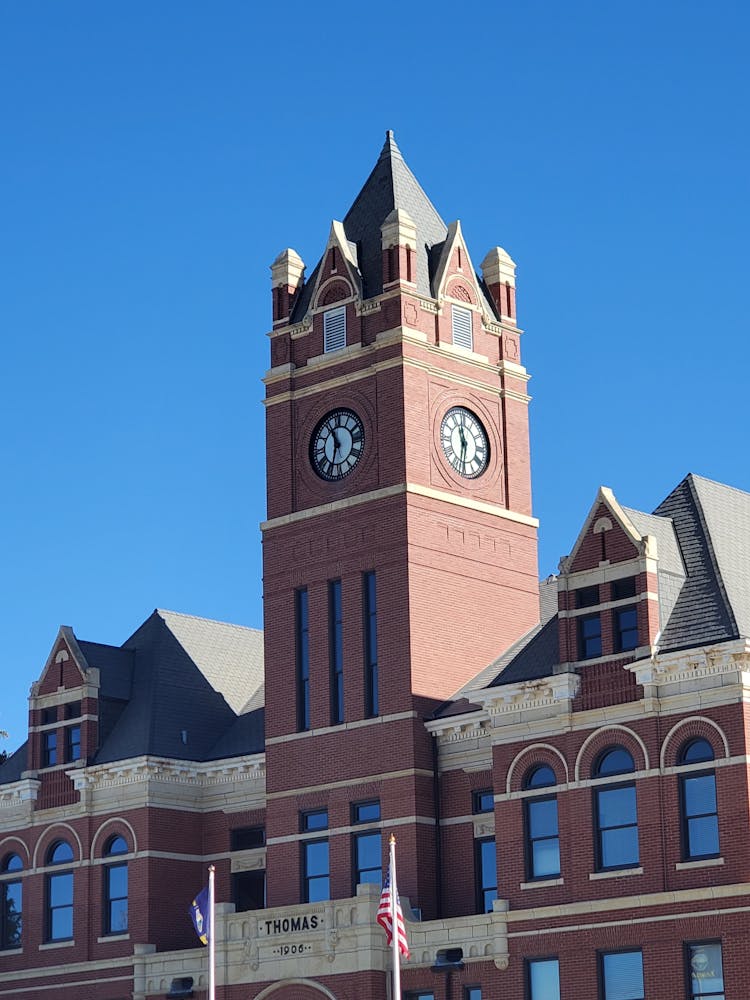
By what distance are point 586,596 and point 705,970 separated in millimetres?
9899

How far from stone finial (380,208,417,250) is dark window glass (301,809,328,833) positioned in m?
16.3

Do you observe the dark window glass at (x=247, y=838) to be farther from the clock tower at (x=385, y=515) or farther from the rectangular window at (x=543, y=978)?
the rectangular window at (x=543, y=978)

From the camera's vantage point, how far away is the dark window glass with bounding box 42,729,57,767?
6450 cm

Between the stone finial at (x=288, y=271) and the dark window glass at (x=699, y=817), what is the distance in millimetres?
21380

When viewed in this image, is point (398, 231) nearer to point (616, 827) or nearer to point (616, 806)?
point (616, 806)

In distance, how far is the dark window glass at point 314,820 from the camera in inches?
2237

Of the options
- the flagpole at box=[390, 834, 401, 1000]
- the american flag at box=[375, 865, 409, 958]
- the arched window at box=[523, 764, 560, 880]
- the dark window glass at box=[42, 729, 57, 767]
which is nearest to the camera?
the flagpole at box=[390, 834, 401, 1000]

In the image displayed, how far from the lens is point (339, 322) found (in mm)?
59844

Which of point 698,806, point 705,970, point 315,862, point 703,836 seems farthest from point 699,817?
point 315,862

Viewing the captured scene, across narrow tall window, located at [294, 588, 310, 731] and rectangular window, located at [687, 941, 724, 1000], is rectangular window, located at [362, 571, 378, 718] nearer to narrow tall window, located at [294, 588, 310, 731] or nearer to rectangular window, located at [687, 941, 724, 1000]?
narrow tall window, located at [294, 588, 310, 731]

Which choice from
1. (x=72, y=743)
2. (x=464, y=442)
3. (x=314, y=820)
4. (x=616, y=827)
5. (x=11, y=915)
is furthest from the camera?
(x=11, y=915)

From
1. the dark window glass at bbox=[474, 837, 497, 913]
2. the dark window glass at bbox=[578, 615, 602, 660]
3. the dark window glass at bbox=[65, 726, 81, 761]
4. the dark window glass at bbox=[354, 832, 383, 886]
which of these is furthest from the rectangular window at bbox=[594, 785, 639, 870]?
the dark window glass at bbox=[65, 726, 81, 761]

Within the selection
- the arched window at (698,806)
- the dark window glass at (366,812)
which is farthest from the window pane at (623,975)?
the dark window glass at (366,812)

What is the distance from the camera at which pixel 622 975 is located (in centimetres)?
4866
